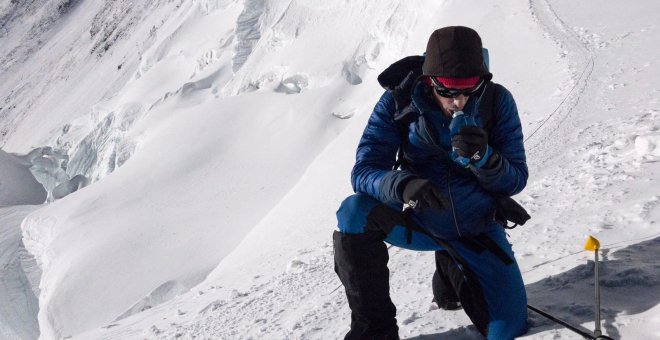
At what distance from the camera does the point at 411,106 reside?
2.10m

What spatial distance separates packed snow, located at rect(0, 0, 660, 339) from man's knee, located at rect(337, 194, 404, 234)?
1.79ft

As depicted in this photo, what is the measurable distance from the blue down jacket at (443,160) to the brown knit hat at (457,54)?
14cm

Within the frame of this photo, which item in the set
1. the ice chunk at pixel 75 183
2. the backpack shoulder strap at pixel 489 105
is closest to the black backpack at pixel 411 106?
the backpack shoulder strap at pixel 489 105

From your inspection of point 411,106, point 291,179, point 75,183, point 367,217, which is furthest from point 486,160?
point 75,183

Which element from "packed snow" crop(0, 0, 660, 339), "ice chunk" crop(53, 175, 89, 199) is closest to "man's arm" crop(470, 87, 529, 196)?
"packed snow" crop(0, 0, 660, 339)

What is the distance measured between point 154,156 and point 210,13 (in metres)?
15.4

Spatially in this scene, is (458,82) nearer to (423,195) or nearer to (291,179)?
(423,195)

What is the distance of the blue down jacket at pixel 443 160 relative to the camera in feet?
6.83

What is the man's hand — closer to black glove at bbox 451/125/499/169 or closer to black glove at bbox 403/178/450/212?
black glove at bbox 451/125/499/169

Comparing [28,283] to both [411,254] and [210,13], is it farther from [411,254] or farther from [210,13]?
[411,254]

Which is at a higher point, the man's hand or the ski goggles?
the ski goggles

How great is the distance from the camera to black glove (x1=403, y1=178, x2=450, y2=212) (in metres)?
1.85

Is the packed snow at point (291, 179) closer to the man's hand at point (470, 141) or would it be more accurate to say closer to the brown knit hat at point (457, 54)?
the man's hand at point (470, 141)

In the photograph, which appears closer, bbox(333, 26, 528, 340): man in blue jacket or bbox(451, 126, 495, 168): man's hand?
bbox(451, 126, 495, 168): man's hand
